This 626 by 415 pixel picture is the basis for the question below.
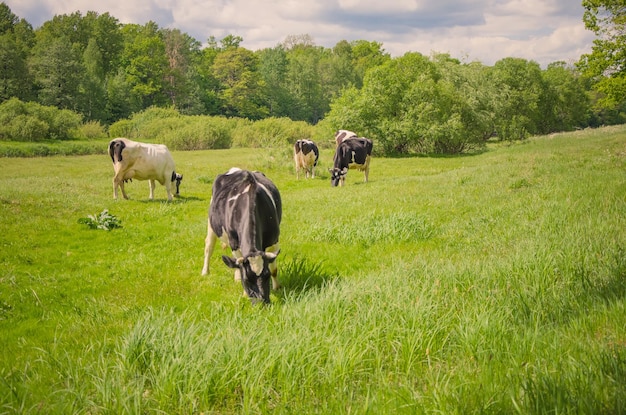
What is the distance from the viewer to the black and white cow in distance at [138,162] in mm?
15031

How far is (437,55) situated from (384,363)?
5276 centimetres

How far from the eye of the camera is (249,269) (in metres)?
5.48

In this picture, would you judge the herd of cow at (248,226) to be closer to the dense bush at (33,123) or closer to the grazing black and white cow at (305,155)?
the grazing black and white cow at (305,155)

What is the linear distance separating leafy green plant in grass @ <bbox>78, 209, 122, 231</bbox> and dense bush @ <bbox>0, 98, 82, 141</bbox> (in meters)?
30.8

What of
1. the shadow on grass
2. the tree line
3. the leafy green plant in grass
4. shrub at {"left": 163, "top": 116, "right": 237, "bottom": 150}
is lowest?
the shadow on grass

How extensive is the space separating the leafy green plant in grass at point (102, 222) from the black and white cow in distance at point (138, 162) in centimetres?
394

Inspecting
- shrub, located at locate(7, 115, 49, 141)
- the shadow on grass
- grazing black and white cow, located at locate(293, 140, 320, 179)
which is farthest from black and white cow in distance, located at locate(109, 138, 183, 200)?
shrub, located at locate(7, 115, 49, 141)

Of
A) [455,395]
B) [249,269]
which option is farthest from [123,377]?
[455,395]

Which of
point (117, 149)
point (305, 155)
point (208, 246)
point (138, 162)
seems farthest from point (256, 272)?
point (305, 155)

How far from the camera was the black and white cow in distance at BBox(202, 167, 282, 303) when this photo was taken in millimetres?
5523

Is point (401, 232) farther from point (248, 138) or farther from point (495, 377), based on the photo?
point (248, 138)

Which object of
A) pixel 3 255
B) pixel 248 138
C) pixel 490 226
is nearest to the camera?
pixel 3 255

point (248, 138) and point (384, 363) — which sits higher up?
point (248, 138)

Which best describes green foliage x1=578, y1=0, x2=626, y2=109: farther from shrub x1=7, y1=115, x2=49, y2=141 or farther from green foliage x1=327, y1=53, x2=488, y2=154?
shrub x1=7, y1=115, x2=49, y2=141
